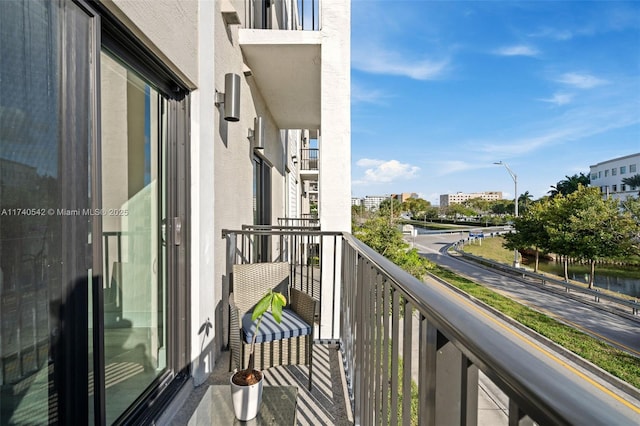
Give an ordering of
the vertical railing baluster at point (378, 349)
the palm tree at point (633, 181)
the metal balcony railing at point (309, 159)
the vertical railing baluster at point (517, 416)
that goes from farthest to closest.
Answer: the palm tree at point (633, 181)
the metal balcony railing at point (309, 159)
the vertical railing baluster at point (378, 349)
the vertical railing baluster at point (517, 416)

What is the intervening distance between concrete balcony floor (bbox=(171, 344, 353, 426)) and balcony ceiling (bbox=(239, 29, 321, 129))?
2979mm

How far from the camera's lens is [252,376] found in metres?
1.57

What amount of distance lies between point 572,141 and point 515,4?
81.5 ft

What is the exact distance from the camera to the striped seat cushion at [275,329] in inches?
85.9

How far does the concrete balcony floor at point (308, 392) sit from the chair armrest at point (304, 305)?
0.45 metres

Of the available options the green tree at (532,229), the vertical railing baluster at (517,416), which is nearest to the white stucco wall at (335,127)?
the vertical railing baluster at (517,416)

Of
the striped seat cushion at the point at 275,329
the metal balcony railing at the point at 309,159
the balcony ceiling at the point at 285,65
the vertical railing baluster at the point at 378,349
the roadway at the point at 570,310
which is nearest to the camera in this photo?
the vertical railing baluster at the point at 378,349

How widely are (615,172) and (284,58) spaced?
60.9 m

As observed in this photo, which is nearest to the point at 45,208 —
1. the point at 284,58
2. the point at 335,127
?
the point at 335,127

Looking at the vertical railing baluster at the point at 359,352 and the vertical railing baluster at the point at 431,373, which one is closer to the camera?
the vertical railing baluster at the point at 431,373

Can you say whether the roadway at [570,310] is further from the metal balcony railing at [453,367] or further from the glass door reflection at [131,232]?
the glass door reflection at [131,232]

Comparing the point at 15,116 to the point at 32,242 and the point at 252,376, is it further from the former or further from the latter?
the point at 252,376

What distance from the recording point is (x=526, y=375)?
0.42 metres

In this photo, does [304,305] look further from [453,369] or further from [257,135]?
[257,135]
